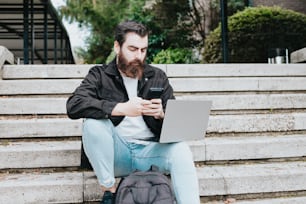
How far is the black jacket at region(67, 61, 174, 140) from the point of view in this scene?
6.82 feet

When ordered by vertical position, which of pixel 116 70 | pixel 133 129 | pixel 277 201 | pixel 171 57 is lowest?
pixel 277 201

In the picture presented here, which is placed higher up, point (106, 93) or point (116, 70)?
point (116, 70)

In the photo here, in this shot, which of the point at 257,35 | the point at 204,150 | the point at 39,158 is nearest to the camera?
the point at 39,158

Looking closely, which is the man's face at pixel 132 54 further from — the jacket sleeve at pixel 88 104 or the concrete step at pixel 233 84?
the concrete step at pixel 233 84

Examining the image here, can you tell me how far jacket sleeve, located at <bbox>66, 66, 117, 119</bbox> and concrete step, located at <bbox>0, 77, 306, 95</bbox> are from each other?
139 cm

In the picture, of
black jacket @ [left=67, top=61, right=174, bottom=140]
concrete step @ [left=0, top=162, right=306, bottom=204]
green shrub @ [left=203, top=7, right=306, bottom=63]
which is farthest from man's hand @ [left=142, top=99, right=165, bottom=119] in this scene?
green shrub @ [left=203, top=7, right=306, bottom=63]

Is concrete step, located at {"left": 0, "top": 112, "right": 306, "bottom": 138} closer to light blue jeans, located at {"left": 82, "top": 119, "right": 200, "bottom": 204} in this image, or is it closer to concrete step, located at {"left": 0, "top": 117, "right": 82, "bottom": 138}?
concrete step, located at {"left": 0, "top": 117, "right": 82, "bottom": 138}

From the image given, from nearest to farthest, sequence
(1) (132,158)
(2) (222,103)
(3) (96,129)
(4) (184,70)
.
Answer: (3) (96,129) → (1) (132,158) → (2) (222,103) → (4) (184,70)

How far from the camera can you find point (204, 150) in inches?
111

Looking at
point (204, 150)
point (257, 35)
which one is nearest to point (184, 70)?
point (204, 150)

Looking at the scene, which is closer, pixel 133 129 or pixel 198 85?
pixel 133 129

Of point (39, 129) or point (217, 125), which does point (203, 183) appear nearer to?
point (217, 125)

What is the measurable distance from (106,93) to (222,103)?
1467mm

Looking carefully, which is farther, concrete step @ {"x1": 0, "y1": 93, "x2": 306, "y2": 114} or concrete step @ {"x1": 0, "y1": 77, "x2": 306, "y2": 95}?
concrete step @ {"x1": 0, "y1": 77, "x2": 306, "y2": 95}
